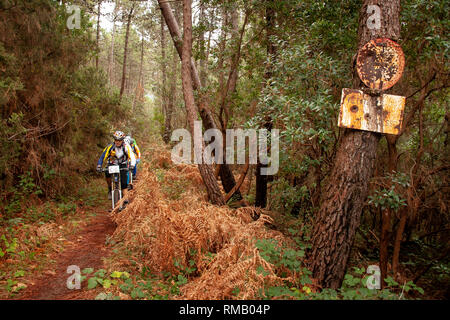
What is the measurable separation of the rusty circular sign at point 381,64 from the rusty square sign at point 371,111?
20cm

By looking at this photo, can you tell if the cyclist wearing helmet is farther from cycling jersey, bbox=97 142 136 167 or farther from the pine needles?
the pine needles

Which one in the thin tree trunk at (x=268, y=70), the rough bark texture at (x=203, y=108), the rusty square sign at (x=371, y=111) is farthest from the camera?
the rough bark texture at (x=203, y=108)

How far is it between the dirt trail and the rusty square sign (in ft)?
14.8

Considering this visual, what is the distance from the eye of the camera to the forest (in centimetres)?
412

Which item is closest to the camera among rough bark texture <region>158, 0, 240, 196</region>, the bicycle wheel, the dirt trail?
the dirt trail

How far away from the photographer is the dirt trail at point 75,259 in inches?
168

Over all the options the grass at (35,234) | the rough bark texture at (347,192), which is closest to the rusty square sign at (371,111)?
the rough bark texture at (347,192)

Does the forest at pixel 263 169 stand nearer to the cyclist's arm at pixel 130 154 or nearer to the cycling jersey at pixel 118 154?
the cyclist's arm at pixel 130 154

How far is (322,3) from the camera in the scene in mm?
6105

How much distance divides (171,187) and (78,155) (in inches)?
118

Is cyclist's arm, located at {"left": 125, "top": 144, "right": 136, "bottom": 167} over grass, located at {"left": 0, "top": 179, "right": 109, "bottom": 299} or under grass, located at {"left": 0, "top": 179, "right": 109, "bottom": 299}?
over

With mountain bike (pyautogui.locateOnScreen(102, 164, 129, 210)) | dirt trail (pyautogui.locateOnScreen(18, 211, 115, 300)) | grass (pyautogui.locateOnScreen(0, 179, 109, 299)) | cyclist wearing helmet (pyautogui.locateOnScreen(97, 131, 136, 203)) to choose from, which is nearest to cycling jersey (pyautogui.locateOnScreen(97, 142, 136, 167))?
cyclist wearing helmet (pyautogui.locateOnScreen(97, 131, 136, 203))

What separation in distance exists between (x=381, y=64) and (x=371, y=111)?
67cm
